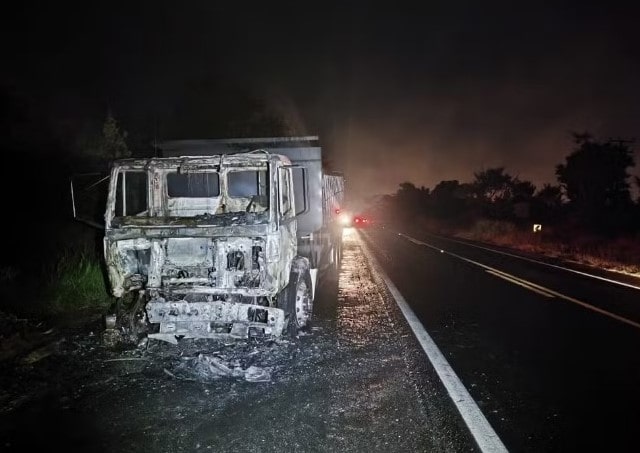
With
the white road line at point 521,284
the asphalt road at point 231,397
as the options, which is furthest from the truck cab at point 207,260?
the white road line at point 521,284

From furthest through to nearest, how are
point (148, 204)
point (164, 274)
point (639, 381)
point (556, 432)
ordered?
point (148, 204), point (164, 274), point (639, 381), point (556, 432)

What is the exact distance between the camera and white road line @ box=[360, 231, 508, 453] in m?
3.40

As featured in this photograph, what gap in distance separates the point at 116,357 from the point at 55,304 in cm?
298

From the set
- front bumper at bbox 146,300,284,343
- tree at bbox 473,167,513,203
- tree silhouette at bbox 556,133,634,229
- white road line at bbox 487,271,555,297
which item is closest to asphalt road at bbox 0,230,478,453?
front bumper at bbox 146,300,284,343

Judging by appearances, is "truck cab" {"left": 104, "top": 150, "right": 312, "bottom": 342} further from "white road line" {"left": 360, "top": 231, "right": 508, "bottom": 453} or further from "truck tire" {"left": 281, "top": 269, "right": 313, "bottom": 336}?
"white road line" {"left": 360, "top": 231, "right": 508, "bottom": 453}

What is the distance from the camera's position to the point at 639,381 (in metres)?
4.65

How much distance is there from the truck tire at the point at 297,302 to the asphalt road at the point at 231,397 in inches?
11.6

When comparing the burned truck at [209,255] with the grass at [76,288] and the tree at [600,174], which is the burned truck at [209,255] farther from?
the tree at [600,174]

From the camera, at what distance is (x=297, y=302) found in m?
6.57

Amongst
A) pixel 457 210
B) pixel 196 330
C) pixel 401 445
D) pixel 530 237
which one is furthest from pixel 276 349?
pixel 457 210

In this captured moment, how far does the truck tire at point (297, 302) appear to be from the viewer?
6133 millimetres

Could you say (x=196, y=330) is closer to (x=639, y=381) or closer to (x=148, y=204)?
(x=148, y=204)

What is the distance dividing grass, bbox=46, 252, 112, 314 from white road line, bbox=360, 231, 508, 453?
5.50 meters

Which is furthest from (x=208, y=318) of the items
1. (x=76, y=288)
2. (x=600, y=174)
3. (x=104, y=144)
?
(x=600, y=174)
